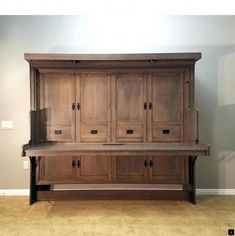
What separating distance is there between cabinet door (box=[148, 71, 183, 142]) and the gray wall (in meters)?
0.51

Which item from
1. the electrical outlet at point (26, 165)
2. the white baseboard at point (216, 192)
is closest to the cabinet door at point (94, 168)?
the electrical outlet at point (26, 165)

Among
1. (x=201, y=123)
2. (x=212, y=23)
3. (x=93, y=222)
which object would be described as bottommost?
(x=93, y=222)

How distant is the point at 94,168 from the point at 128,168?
1.49ft

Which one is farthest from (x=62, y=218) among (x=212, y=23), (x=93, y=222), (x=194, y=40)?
(x=212, y=23)

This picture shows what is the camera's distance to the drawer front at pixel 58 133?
10.3 ft

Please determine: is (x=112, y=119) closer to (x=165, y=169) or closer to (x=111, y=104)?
(x=111, y=104)

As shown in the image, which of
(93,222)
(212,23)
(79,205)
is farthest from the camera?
(212,23)

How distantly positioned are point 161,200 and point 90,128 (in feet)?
4.45

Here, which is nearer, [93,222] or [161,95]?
[93,222]

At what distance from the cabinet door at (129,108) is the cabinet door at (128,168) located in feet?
0.89

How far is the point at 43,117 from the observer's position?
3137 millimetres

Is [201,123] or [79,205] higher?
[201,123]

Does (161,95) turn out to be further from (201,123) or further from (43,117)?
(43,117)

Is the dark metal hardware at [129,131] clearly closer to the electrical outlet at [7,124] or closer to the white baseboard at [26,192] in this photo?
the white baseboard at [26,192]
